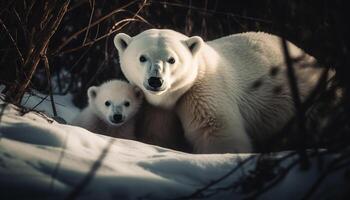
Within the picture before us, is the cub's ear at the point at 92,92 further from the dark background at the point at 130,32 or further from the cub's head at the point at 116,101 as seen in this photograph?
the dark background at the point at 130,32

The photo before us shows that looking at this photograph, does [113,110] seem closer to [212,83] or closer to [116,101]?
[116,101]

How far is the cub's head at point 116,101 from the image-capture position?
15.9 feet

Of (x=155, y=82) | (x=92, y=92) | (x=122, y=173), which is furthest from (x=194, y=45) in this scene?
(x=122, y=173)

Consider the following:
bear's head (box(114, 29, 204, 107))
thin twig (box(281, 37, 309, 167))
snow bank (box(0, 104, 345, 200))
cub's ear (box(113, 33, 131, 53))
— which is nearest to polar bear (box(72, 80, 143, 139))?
bear's head (box(114, 29, 204, 107))

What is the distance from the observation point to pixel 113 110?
4.91 metres

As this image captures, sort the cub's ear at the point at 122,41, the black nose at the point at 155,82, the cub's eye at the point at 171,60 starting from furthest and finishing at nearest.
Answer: the cub's ear at the point at 122,41 < the cub's eye at the point at 171,60 < the black nose at the point at 155,82

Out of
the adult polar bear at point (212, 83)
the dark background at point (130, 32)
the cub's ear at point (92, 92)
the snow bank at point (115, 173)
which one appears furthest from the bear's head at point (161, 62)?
the snow bank at point (115, 173)

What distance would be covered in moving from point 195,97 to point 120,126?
87cm

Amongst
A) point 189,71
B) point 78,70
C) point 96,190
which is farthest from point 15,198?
point 78,70

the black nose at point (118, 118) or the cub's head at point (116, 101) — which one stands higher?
the cub's head at point (116, 101)

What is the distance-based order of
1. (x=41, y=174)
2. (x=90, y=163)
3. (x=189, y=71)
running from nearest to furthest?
(x=41, y=174), (x=90, y=163), (x=189, y=71)

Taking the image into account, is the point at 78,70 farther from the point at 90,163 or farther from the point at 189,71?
the point at 90,163

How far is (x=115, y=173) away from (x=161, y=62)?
2.06m

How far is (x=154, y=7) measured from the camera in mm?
7848
